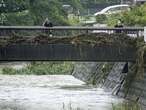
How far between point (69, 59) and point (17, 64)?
97.4 ft

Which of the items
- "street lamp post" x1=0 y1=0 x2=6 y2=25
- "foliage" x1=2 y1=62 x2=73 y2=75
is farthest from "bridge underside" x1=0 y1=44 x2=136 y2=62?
"street lamp post" x1=0 y1=0 x2=6 y2=25

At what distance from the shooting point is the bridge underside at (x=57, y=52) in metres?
30.5

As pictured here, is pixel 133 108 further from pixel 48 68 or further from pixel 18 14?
pixel 18 14

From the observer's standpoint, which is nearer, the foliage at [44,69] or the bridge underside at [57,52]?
the bridge underside at [57,52]

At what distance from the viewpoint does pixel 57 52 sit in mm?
30562

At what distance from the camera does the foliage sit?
5448cm

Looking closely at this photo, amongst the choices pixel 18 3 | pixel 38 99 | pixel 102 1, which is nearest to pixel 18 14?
pixel 18 3

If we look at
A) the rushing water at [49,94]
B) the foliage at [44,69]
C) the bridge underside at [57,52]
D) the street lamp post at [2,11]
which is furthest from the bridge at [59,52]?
the street lamp post at [2,11]

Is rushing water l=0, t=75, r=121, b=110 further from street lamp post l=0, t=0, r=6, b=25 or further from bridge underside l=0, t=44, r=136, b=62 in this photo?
street lamp post l=0, t=0, r=6, b=25

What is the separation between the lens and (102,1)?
105 metres

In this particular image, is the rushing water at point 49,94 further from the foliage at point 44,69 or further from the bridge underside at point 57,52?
the foliage at point 44,69

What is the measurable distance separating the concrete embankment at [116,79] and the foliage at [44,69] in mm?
2153

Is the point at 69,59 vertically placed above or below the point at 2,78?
A: above

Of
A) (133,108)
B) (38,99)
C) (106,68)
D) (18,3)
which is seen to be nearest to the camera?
(133,108)
